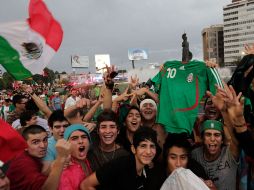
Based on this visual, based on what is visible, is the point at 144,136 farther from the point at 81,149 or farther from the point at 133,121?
the point at 133,121

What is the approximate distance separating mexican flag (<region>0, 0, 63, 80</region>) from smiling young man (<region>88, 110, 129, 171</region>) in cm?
161

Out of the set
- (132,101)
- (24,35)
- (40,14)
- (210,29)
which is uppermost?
(210,29)

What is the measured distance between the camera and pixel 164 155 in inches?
134

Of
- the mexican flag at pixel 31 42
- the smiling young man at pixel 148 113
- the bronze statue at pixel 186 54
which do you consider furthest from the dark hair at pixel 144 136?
the mexican flag at pixel 31 42

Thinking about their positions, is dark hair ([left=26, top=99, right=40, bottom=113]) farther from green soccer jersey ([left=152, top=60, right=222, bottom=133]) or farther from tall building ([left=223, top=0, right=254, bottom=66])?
tall building ([left=223, top=0, right=254, bottom=66])

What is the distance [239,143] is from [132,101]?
255 cm

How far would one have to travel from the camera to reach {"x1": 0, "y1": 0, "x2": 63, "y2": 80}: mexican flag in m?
4.72

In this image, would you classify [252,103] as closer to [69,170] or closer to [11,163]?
[69,170]

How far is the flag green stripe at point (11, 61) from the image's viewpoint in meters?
4.68

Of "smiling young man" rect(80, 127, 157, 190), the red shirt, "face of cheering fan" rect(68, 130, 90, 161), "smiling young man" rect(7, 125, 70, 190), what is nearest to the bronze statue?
"smiling young man" rect(80, 127, 157, 190)

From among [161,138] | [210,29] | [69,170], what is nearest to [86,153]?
[69,170]

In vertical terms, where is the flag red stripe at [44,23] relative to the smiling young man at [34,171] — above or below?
above

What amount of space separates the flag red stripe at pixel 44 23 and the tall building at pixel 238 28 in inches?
4876

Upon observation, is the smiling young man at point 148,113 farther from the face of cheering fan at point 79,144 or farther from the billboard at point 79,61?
the billboard at point 79,61
